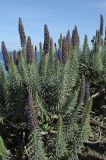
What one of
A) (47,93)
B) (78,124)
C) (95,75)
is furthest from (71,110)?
(95,75)

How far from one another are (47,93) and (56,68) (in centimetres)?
38

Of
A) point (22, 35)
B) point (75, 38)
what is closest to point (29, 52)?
point (22, 35)

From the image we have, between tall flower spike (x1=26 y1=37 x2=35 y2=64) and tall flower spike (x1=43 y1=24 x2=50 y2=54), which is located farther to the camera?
tall flower spike (x1=43 y1=24 x2=50 y2=54)

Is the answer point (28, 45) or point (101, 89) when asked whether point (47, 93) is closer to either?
point (28, 45)

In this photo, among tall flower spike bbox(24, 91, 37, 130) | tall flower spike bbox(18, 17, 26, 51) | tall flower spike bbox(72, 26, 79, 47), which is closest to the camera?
tall flower spike bbox(24, 91, 37, 130)

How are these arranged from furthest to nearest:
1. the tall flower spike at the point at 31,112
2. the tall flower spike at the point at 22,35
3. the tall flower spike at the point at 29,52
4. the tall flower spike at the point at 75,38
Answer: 1. the tall flower spike at the point at 75,38
2. the tall flower spike at the point at 22,35
3. the tall flower spike at the point at 29,52
4. the tall flower spike at the point at 31,112

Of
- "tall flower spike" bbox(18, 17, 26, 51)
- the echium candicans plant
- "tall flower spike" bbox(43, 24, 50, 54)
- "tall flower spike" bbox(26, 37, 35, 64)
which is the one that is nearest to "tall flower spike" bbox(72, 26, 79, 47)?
"tall flower spike" bbox(43, 24, 50, 54)

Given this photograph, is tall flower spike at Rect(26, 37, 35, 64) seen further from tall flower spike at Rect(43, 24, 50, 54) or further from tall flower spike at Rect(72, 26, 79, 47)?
tall flower spike at Rect(72, 26, 79, 47)

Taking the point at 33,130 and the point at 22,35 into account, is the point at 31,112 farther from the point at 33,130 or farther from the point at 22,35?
the point at 22,35

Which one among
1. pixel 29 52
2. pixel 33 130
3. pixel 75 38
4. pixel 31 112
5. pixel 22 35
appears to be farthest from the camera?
pixel 75 38

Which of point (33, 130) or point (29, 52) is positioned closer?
point (33, 130)

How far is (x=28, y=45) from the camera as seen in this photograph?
5.35 m

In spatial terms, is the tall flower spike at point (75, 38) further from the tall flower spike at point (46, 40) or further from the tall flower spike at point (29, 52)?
the tall flower spike at point (29, 52)

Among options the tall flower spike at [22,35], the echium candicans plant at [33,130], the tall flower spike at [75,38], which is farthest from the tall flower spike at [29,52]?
the tall flower spike at [75,38]
